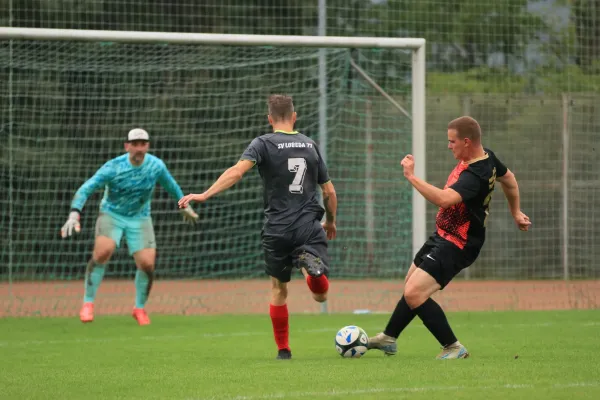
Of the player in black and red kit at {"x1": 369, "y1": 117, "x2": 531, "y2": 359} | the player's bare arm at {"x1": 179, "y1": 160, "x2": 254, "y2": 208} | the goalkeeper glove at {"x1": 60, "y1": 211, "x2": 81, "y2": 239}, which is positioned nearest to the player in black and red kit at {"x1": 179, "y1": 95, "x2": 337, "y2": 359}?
the player's bare arm at {"x1": 179, "y1": 160, "x2": 254, "y2": 208}

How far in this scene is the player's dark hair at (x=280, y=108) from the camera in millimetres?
7637

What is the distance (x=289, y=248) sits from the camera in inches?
300

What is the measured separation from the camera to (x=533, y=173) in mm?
17953

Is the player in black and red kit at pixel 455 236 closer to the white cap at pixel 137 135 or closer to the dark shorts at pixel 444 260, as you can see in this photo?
the dark shorts at pixel 444 260

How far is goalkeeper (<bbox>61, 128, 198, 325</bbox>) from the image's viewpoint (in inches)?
439

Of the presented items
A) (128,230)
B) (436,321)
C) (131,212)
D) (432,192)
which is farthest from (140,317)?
(432,192)

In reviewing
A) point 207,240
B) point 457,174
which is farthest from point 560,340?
point 207,240

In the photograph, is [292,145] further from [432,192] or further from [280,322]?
[280,322]

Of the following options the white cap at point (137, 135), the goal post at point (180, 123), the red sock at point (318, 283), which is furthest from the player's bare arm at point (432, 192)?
the goal post at point (180, 123)

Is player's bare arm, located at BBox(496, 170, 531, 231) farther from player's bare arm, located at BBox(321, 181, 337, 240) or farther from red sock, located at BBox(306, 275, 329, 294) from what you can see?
red sock, located at BBox(306, 275, 329, 294)

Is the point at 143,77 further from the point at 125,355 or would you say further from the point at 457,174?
the point at 457,174

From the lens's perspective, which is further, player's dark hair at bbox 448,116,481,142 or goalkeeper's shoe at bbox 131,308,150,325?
goalkeeper's shoe at bbox 131,308,150,325

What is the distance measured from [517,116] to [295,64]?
4170mm

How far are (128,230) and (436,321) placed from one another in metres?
4.97
